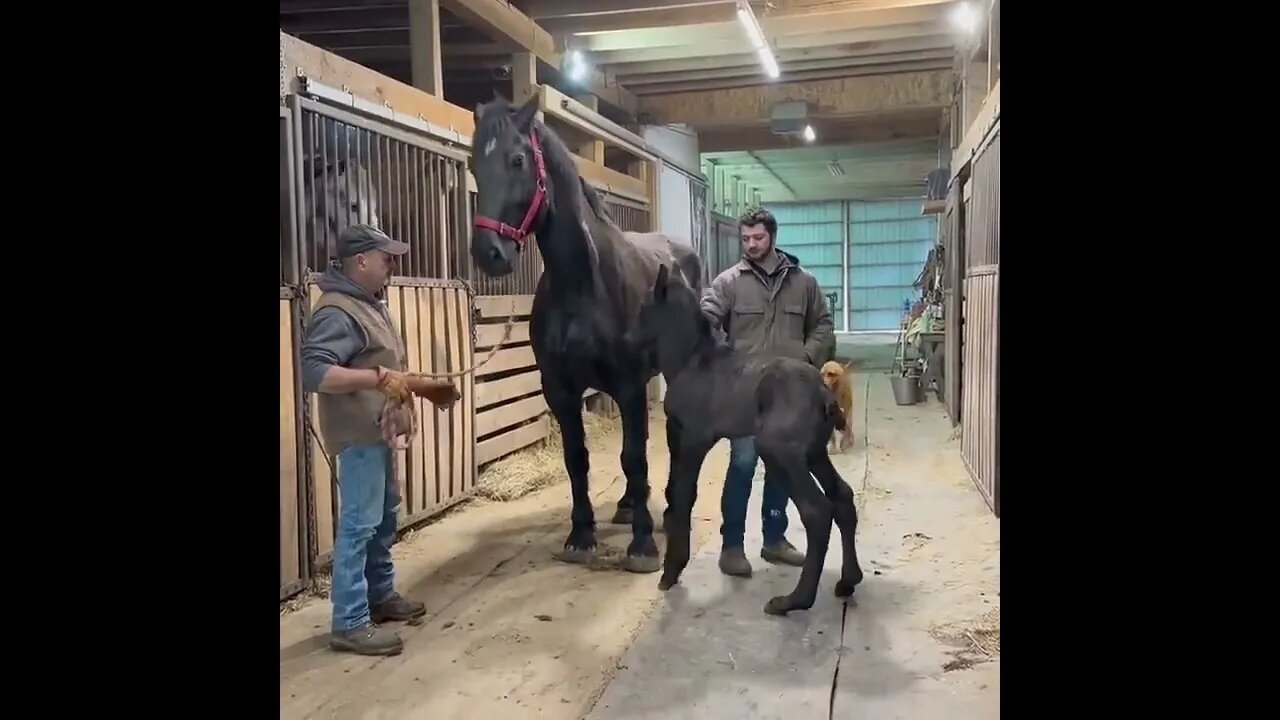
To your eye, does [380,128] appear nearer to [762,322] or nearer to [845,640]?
[762,322]

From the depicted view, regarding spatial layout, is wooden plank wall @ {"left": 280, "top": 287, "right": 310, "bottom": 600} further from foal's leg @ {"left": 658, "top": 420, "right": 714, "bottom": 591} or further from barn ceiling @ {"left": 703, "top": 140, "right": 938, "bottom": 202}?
barn ceiling @ {"left": 703, "top": 140, "right": 938, "bottom": 202}

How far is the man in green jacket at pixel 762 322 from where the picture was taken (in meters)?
3.14

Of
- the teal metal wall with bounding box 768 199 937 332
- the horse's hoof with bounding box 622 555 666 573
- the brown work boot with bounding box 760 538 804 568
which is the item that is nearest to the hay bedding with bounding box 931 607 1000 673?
Result: the brown work boot with bounding box 760 538 804 568

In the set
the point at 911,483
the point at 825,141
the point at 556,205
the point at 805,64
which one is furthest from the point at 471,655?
the point at 825,141

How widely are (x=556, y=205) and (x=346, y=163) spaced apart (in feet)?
3.19

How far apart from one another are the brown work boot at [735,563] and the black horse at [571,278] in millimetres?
247

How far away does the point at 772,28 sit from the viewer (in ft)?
17.7

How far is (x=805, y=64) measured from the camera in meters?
6.66

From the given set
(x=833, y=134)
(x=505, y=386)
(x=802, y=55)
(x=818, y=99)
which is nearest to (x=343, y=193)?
(x=505, y=386)

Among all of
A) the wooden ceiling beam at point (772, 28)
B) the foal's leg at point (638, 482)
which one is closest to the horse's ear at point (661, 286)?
the foal's leg at point (638, 482)

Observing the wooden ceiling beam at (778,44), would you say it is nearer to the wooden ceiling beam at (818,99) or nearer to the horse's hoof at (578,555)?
the wooden ceiling beam at (818,99)

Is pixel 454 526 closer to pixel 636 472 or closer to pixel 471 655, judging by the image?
pixel 636 472

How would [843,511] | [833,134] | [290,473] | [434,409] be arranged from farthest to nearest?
[833,134] < [434,409] < [290,473] < [843,511]

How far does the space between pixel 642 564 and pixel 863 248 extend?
56.3 ft
